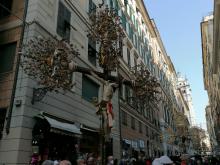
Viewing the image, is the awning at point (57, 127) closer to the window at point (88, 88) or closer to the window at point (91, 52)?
the window at point (88, 88)

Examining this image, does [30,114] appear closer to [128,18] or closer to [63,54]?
[63,54]

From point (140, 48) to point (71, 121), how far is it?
21.4 m

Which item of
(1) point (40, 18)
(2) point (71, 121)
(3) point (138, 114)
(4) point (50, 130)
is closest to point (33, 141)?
(4) point (50, 130)

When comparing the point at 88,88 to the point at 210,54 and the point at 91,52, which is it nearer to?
the point at 91,52

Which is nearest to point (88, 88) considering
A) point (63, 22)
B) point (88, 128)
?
point (88, 128)

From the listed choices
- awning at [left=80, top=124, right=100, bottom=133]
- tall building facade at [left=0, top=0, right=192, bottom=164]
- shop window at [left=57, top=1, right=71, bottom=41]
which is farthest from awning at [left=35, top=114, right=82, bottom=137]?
shop window at [left=57, top=1, right=71, bottom=41]

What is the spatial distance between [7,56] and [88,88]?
221 inches

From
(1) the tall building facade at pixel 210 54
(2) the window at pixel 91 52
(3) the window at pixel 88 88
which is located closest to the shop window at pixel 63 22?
(2) the window at pixel 91 52

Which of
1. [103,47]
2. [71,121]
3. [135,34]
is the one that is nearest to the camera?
[103,47]

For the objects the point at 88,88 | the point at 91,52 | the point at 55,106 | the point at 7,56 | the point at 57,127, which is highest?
the point at 91,52

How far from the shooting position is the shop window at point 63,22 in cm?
1457

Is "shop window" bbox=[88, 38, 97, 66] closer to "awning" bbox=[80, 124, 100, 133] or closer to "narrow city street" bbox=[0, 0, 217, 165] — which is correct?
"narrow city street" bbox=[0, 0, 217, 165]

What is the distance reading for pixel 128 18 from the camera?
29.1 m

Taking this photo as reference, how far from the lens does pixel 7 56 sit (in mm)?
12414
